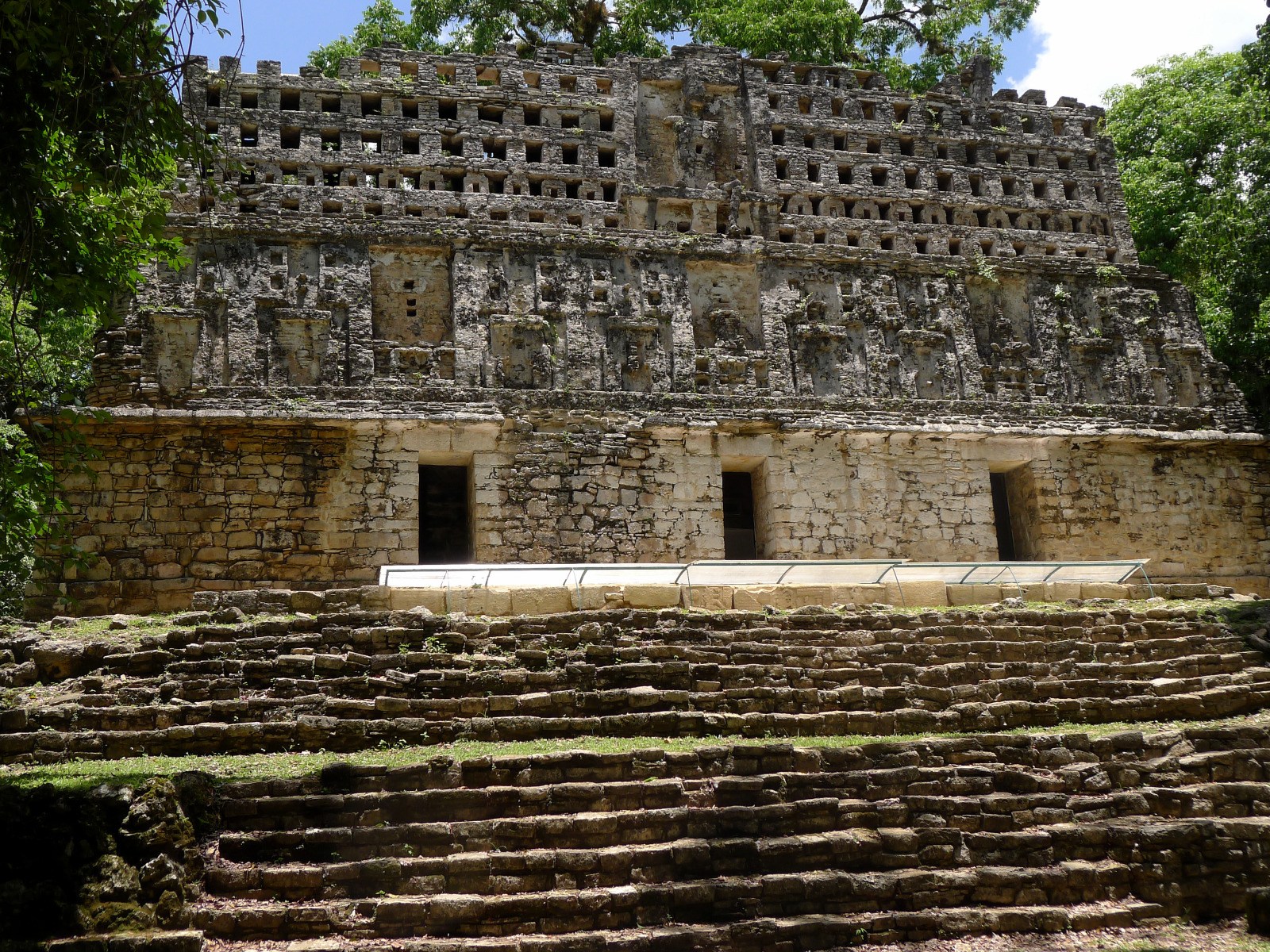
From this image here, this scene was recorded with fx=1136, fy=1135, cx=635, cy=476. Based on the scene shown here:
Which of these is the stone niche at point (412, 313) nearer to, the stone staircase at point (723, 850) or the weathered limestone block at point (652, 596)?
the weathered limestone block at point (652, 596)

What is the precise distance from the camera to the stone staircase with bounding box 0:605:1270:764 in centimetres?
1066

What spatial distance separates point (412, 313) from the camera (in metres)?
19.1

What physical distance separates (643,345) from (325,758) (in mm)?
10897

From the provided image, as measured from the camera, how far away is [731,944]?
8172mm

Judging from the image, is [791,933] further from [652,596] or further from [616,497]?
[616,497]

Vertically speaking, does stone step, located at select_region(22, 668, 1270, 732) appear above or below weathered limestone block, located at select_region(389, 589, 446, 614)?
below

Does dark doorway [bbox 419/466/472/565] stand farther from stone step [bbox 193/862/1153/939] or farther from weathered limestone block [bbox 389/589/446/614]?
stone step [bbox 193/862/1153/939]

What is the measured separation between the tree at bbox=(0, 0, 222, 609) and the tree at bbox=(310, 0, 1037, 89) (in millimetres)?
17912

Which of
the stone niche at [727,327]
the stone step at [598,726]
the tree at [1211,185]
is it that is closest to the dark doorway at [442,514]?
the stone niche at [727,327]

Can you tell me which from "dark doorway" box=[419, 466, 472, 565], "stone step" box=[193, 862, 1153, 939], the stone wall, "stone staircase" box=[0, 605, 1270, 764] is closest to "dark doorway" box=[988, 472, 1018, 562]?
the stone wall

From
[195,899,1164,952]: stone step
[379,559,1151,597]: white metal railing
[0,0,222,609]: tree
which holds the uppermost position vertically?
[0,0,222,609]: tree

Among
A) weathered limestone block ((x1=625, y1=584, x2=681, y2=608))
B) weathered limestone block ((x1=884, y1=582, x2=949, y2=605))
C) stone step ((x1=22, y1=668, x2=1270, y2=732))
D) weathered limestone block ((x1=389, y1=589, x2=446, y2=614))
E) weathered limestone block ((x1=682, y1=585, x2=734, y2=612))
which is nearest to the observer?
stone step ((x1=22, y1=668, x2=1270, y2=732))

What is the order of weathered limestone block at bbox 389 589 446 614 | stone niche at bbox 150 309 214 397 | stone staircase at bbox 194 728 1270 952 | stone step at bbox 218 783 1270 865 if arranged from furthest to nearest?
stone niche at bbox 150 309 214 397 → weathered limestone block at bbox 389 589 446 614 → stone step at bbox 218 783 1270 865 → stone staircase at bbox 194 728 1270 952

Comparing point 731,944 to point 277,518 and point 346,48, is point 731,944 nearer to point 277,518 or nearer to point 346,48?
point 277,518
